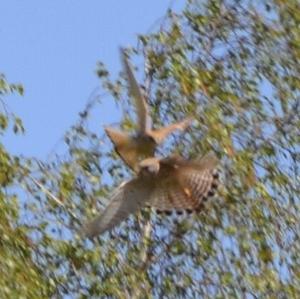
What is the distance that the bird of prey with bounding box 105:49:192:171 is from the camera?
850 cm

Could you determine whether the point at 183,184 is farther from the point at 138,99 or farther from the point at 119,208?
the point at 138,99

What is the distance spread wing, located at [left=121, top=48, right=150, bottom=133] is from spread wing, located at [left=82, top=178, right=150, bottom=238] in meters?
0.25

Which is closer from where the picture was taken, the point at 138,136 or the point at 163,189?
the point at 138,136

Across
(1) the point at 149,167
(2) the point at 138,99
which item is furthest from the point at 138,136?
(2) the point at 138,99

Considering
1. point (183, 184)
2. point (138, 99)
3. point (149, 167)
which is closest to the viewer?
point (138, 99)

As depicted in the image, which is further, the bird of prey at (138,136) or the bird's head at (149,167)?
the bird's head at (149,167)

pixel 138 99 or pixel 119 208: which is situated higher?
pixel 138 99

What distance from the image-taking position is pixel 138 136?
867cm

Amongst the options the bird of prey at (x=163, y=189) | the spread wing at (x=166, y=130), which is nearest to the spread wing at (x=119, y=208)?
the bird of prey at (x=163, y=189)

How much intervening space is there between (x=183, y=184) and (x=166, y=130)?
0.87 ft

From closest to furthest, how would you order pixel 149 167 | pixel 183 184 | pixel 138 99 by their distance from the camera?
pixel 138 99
pixel 149 167
pixel 183 184

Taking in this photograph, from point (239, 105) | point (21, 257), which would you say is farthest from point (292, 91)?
point (21, 257)

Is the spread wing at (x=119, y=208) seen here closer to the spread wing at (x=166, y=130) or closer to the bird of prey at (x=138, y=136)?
the bird of prey at (x=138, y=136)

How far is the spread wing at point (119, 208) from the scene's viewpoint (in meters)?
8.62
